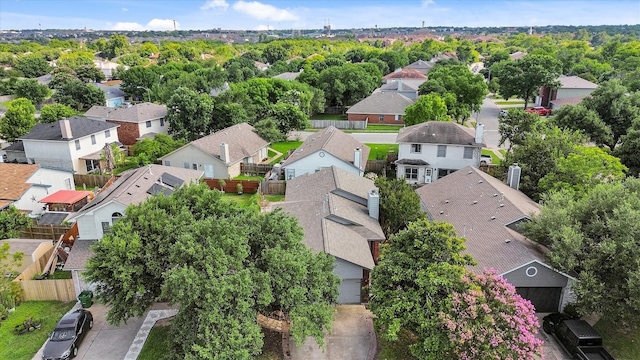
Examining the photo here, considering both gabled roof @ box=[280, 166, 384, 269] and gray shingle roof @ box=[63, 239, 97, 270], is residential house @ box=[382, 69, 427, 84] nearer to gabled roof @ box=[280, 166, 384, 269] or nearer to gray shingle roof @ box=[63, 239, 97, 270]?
gabled roof @ box=[280, 166, 384, 269]

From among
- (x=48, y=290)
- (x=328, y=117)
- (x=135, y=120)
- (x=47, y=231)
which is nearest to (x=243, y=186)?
(x=47, y=231)

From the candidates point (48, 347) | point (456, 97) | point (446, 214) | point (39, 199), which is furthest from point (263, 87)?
point (48, 347)

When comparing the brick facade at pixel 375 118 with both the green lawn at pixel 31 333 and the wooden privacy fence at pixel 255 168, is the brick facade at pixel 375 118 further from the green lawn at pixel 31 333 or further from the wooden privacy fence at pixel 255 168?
the green lawn at pixel 31 333

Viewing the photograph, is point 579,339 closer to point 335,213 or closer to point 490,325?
point 490,325

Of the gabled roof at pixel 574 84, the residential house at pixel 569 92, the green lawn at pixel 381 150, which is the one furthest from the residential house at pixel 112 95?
the gabled roof at pixel 574 84

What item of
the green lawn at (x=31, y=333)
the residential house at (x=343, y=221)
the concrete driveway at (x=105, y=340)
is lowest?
the green lawn at (x=31, y=333)

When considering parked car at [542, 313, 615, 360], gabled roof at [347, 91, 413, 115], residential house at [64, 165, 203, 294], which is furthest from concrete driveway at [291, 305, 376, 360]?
gabled roof at [347, 91, 413, 115]
